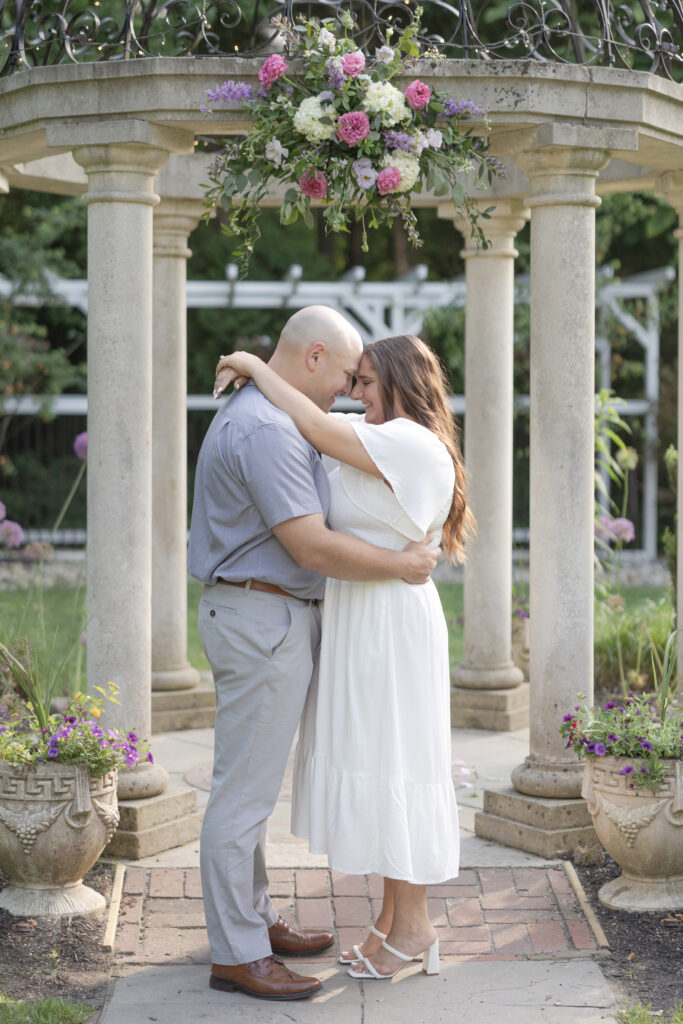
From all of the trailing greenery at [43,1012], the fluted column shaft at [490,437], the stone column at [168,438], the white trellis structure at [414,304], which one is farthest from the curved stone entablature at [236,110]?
the white trellis structure at [414,304]

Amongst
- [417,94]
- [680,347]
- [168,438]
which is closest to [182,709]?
[168,438]

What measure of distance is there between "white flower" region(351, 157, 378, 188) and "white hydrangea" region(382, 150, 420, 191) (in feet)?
0.22

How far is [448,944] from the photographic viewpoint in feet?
15.3

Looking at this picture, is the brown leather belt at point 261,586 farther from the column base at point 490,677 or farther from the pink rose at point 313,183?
the column base at point 490,677

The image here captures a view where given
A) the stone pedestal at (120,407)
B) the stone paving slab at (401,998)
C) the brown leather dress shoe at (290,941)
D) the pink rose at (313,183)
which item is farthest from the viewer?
the stone pedestal at (120,407)

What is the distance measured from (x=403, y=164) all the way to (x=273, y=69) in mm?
655

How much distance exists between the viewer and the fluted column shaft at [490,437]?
7.64 m

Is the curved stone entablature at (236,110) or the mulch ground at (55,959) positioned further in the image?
the curved stone entablature at (236,110)

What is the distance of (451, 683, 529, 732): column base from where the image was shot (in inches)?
305

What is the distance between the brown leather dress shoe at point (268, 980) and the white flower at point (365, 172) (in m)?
2.77

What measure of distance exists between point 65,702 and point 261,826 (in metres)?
3.78

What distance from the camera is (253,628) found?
4105 mm

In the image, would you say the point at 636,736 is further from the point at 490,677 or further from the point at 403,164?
the point at 490,677

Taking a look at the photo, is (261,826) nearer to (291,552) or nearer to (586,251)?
(291,552)
